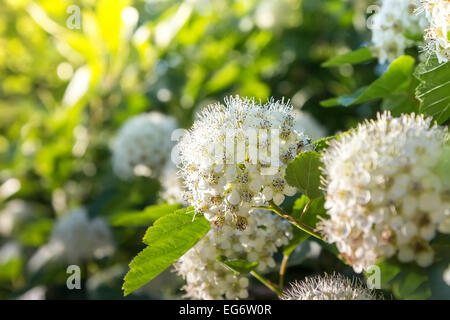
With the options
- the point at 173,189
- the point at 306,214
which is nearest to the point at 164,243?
the point at 306,214

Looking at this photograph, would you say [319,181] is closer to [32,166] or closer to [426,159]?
[426,159]

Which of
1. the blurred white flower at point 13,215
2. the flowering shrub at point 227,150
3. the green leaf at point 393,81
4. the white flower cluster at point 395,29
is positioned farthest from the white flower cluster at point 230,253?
the blurred white flower at point 13,215

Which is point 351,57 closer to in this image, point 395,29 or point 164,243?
point 395,29

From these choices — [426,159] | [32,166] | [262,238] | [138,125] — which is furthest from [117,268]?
[426,159]

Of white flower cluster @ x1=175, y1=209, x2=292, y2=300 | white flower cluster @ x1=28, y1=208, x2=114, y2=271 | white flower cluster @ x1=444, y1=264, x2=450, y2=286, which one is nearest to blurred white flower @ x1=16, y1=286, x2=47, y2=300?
white flower cluster @ x1=28, y1=208, x2=114, y2=271

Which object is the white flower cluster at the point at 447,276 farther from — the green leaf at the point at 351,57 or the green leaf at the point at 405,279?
the green leaf at the point at 351,57

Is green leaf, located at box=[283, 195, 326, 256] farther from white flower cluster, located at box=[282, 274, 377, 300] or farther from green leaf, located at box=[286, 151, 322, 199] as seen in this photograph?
white flower cluster, located at box=[282, 274, 377, 300]
